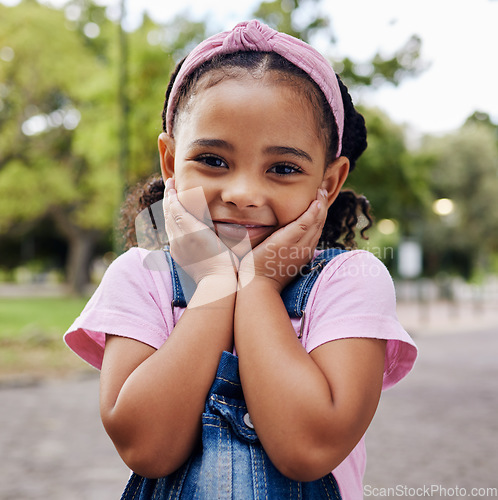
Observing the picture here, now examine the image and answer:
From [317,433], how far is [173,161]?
0.77 metres

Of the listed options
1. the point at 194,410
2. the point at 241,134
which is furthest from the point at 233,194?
the point at 194,410

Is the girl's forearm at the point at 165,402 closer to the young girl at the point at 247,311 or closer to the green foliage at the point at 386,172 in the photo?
the young girl at the point at 247,311

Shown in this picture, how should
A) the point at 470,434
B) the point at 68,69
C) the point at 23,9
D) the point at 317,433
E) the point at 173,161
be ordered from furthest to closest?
the point at 68,69 → the point at 23,9 → the point at 470,434 → the point at 173,161 → the point at 317,433

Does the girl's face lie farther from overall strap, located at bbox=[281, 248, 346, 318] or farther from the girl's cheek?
overall strap, located at bbox=[281, 248, 346, 318]

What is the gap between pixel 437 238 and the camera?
33500mm

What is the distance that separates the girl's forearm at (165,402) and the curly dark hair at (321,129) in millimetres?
572

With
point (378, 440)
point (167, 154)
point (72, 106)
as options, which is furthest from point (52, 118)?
point (167, 154)

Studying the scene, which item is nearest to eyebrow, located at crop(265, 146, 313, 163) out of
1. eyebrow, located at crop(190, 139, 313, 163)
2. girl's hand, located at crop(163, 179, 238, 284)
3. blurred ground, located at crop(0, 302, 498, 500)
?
eyebrow, located at crop(190, 139, 313, 163)

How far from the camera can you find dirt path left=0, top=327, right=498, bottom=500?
16.0 ft

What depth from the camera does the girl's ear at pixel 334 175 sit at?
153 cm

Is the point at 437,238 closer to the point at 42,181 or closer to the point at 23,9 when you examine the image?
the point at 42,181

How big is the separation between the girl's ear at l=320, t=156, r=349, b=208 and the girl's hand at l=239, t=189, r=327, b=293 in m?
0.13

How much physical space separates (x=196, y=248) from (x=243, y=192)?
182mm

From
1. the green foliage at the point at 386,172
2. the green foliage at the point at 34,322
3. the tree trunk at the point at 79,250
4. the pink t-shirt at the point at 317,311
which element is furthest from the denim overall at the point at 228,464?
the tree trunk at the point at 79,250
